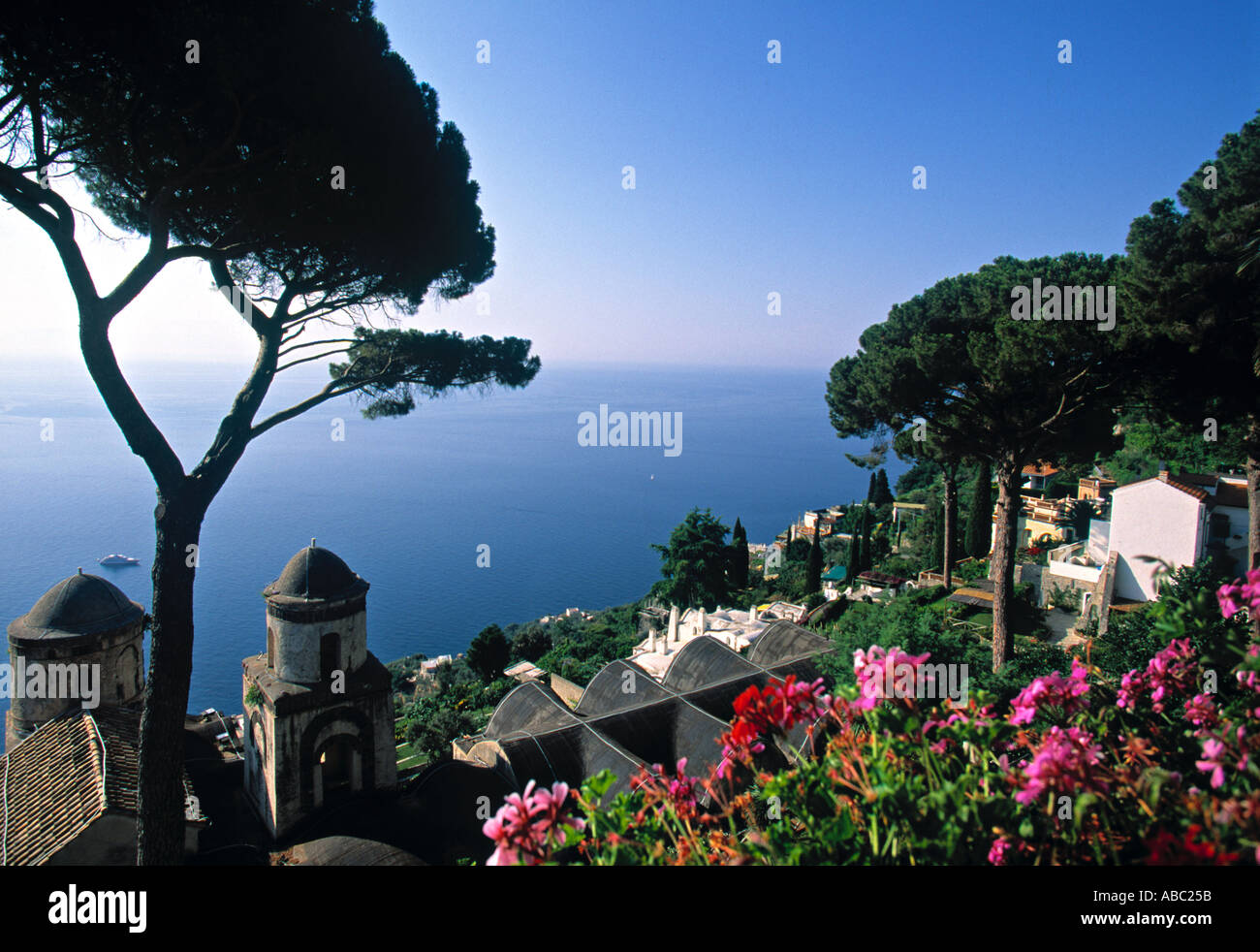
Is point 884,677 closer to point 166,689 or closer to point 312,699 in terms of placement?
point 166,689

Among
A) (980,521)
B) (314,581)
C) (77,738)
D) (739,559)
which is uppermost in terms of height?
(314,581)

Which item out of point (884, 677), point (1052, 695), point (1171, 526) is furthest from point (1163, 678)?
point (1171, 526)

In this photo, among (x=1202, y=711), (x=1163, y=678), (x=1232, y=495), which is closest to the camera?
(x=1202, y=711)

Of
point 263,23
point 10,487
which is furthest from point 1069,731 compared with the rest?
point 10,487

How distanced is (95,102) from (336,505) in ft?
206

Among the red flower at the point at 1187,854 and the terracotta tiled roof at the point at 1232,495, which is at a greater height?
the red flower at the point at 1187,854

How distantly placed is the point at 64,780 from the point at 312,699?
3.19 m

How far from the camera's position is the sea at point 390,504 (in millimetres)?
37438

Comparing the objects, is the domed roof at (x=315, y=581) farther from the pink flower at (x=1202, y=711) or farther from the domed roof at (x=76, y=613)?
→ the pink flower at (x=1202, y=711)

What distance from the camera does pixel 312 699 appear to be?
31.9ft

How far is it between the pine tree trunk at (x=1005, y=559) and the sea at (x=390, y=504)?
354 inches

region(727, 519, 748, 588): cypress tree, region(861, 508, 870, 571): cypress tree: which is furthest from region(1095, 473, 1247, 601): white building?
region(727, 519, 748, 588): cypress tree

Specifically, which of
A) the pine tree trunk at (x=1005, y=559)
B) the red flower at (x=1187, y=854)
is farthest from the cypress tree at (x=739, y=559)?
the red flower at (x=1187, y=854)

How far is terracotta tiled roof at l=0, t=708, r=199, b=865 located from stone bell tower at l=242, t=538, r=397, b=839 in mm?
1653
